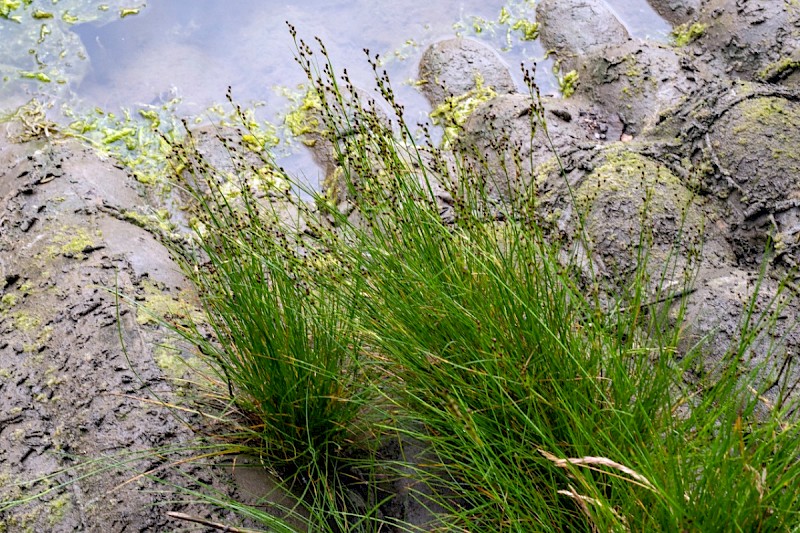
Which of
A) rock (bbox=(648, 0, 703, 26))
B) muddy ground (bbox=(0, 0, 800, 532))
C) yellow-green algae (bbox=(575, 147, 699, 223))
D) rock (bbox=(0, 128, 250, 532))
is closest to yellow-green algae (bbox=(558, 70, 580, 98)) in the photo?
muddy ground (bbox=(0, 0, 800, 532))

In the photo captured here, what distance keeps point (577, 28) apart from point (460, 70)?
0.80m

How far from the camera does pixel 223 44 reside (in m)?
4.62

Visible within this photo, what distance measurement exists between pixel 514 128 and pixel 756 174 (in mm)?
1163

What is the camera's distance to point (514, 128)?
11.8 feet

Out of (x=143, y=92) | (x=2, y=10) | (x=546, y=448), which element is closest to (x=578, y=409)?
(x=546, y=448)

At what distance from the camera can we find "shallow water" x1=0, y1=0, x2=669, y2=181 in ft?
14.0

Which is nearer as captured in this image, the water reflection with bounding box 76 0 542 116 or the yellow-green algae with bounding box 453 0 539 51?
the water reflection with bounding box 76 0 542 116

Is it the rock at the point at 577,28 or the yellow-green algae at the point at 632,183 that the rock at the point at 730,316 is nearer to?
the yellow-green algae at the point at 632,183

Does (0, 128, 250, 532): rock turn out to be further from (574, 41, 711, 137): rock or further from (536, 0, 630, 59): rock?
(536, 0, 630, 59): rock

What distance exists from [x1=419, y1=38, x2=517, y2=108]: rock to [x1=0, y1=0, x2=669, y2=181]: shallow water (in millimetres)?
92

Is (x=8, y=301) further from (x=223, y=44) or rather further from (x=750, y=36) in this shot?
(x=750, y=36)

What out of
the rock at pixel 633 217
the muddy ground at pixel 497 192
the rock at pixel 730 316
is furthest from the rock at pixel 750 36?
the rock at pixel 730 316

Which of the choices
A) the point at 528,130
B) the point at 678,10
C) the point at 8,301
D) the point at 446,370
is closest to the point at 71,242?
the point at 8,301

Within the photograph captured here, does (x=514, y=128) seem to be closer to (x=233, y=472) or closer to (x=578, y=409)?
(x=578, y=409)
